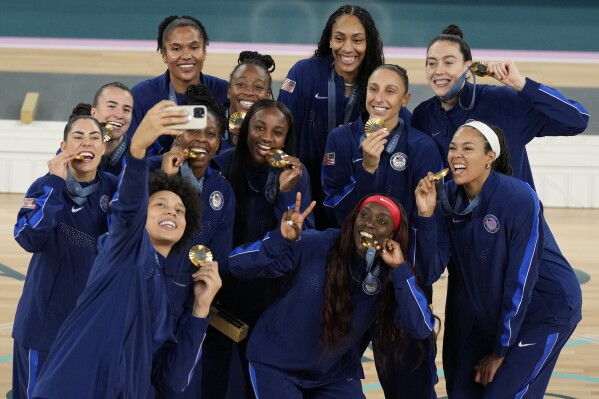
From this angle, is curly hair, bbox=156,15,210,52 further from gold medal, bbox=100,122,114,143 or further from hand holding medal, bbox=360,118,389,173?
hand holding medal, bbox=360,118,389,173

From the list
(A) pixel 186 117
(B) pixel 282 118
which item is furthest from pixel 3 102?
(A) pixel 186 117

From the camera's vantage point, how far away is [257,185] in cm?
493

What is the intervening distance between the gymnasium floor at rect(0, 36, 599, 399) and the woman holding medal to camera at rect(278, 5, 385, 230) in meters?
1.39

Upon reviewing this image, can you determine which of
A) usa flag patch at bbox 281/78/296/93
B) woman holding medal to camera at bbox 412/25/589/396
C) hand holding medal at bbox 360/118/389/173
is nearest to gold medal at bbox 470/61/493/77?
woman holding medal to camera at bbox 412/25/589/396

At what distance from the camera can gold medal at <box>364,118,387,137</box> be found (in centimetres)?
476

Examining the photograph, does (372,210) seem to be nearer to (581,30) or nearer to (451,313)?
(451,313)

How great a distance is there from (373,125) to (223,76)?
6601mm

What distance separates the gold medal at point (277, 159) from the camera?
4.72 meters

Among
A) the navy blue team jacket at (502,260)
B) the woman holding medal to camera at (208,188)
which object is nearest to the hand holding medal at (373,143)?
the navy blue team jacket at (502,260)

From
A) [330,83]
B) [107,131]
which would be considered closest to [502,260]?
[330,83]

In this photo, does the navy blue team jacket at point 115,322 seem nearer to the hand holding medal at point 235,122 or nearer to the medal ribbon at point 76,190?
the medal ribbon at point 76,190

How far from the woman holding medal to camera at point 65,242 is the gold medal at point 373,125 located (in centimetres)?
108

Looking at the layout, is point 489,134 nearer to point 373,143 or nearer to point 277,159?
point 373,143

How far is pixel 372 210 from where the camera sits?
448 centimetres
